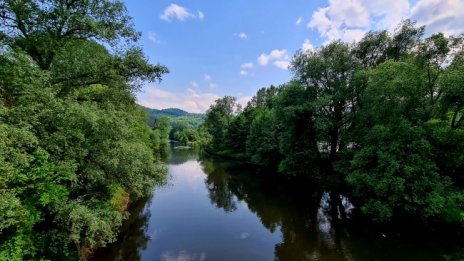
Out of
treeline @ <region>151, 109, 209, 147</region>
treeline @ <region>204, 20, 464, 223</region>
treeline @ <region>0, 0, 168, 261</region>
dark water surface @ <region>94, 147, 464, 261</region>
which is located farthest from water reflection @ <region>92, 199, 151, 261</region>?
treeline @ <region>151, 109, 209, 147</region>

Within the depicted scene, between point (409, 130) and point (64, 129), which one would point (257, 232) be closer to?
point (409, 130)

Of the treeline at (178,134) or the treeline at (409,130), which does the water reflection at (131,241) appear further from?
the treeline at (178,134)

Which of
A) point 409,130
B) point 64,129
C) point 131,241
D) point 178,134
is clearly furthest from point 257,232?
point 178,134

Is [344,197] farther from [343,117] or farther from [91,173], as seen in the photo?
[91,173]

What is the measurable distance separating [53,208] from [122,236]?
8.08 meters

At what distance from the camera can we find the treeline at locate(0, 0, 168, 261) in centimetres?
948

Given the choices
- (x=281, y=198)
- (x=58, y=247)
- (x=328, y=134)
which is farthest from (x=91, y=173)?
(x=328, y=134)

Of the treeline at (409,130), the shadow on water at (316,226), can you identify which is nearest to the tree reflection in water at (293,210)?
the shadow on water at (316,226)

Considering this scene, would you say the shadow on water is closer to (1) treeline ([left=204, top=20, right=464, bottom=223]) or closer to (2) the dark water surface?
(2) the dark water surface

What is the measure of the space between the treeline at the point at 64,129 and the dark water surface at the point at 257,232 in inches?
160

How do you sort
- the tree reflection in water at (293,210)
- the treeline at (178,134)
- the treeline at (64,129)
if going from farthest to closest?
the treeline at (178,134), the tree reflection in water at (293,210), the treeline at (64,129)

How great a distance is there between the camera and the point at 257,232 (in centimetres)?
1900

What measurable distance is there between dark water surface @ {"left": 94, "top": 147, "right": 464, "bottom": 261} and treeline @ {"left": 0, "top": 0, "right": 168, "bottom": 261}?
408cm

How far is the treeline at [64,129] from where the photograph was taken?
9.48 m
